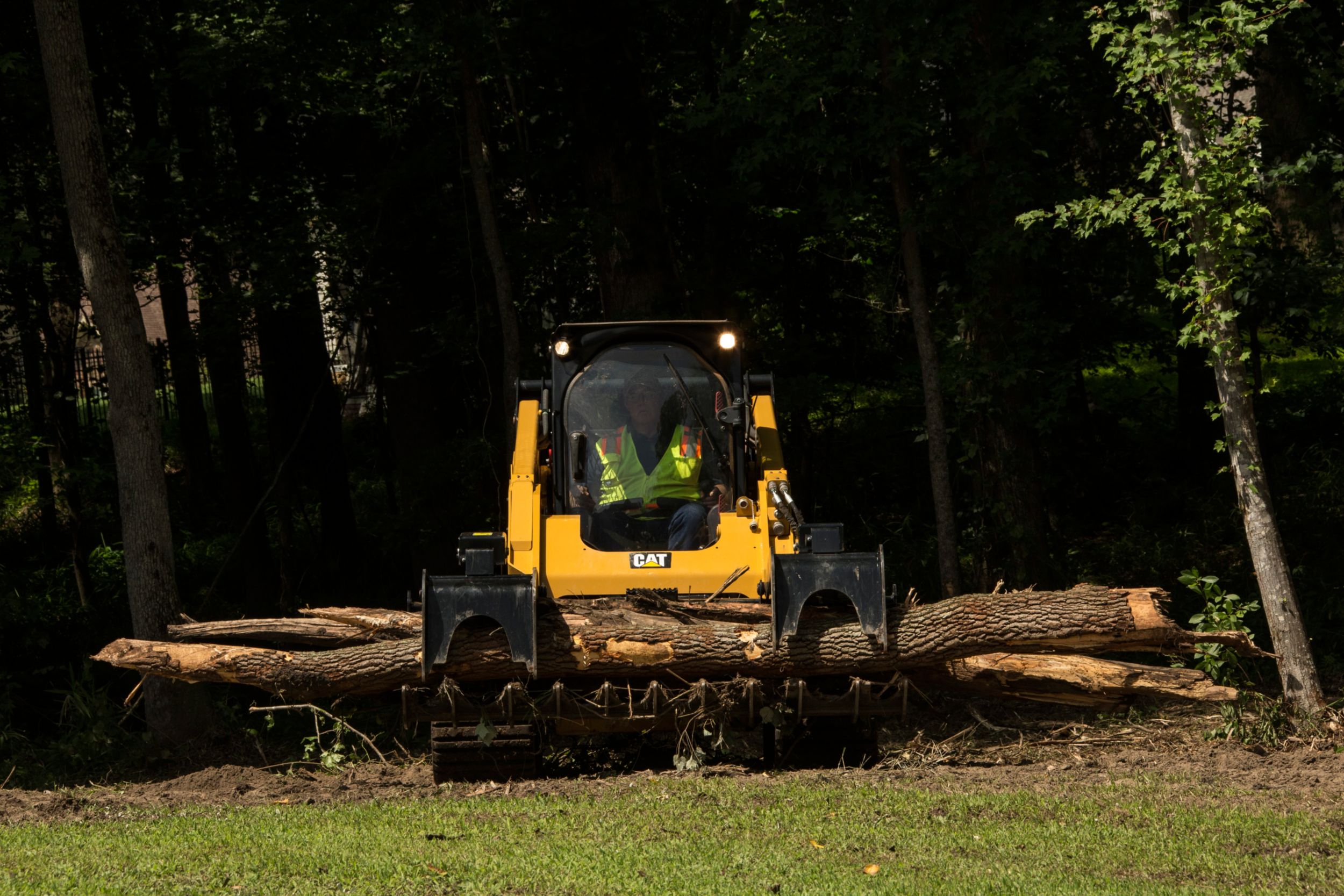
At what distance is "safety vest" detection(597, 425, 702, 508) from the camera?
925 cm

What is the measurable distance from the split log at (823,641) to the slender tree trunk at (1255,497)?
153cm

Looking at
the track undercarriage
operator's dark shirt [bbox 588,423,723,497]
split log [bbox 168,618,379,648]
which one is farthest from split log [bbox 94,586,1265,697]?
operator's dark shirt [bbox 588,423,723,497]

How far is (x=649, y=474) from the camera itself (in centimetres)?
927

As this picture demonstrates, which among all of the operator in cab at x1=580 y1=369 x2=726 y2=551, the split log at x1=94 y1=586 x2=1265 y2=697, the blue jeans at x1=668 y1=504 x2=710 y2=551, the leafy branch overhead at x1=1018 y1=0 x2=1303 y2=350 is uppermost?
the leafy branch overhead at x1=1018 y1=0 x2=1303 y2=350

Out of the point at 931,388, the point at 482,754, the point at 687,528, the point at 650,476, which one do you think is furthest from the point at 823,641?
the point at 931,388

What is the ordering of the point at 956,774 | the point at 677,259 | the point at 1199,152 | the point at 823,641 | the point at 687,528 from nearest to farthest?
the point at 823,641 < the point at 956,774 < the point at 687,528 < the point at 1199,152 < the point at 677,259

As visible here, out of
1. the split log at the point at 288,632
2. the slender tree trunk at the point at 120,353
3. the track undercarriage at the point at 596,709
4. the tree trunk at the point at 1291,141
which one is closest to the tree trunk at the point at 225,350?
the slender tree trunk at the point at 120,353

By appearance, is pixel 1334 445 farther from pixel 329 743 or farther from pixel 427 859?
pixel 427 859

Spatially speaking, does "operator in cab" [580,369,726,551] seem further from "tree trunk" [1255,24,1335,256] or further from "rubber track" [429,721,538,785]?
"tree trunk" [1255,24,1335,256]

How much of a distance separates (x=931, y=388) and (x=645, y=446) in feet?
14.4

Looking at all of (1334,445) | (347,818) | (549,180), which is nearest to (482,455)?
(549,180)

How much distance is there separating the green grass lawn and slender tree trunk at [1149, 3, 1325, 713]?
2089mm

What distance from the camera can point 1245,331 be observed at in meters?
14.5

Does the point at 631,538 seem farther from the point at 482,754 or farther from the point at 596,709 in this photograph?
the point at 482,754
